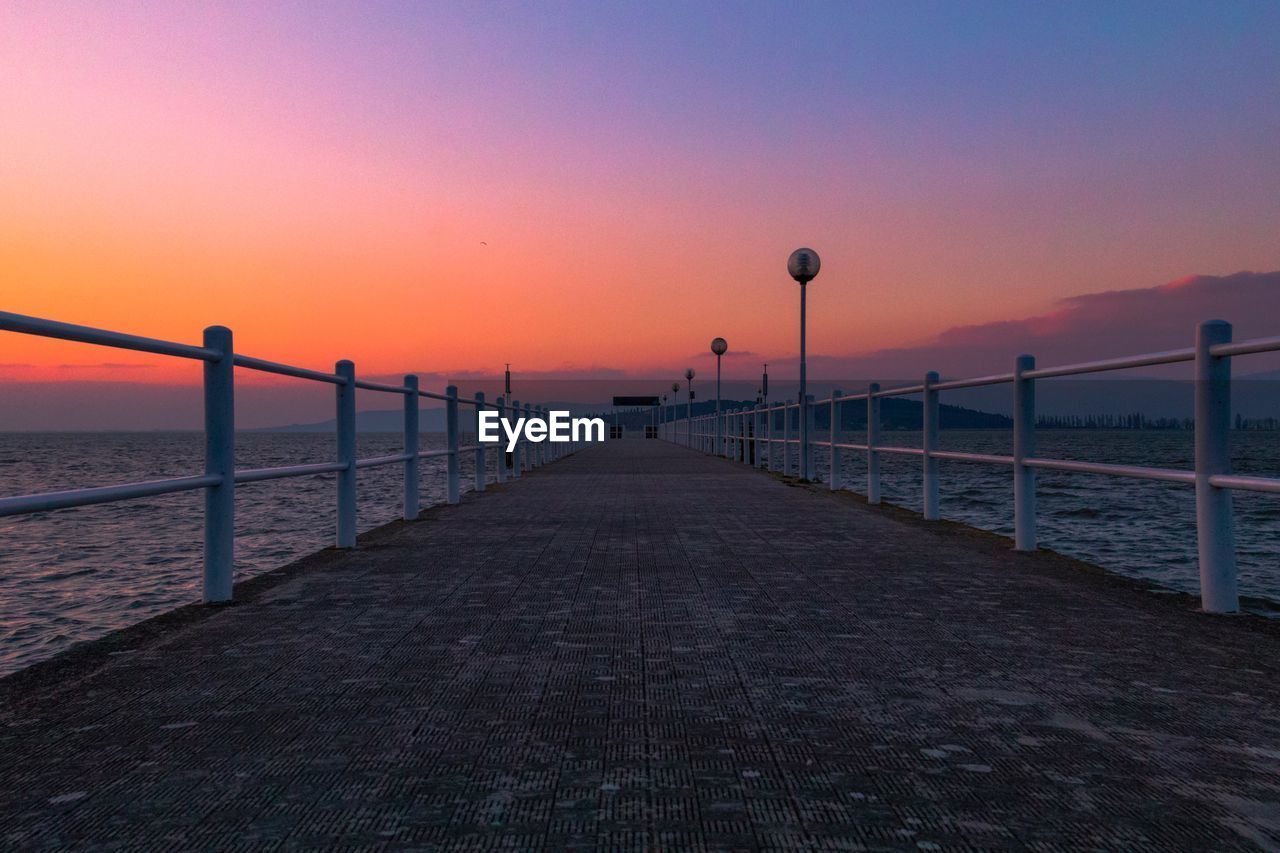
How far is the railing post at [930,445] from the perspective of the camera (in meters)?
7.82

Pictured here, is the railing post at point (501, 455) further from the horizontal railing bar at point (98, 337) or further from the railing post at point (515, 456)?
the horizontal railing bar at point (98, 337)

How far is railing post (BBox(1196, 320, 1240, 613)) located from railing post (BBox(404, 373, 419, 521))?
5676mm

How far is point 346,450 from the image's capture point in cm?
628

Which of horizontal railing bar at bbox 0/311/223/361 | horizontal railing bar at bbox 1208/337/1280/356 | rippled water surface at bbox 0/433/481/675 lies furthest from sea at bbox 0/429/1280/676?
horizontal railing bar at bbox 0/311/223/361

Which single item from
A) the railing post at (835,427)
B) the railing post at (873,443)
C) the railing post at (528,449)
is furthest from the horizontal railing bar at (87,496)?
the railing post at (528,449)

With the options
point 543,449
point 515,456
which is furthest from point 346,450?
point 543,449

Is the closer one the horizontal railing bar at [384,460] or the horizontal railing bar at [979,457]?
the horizontal railing bar at [979,457]

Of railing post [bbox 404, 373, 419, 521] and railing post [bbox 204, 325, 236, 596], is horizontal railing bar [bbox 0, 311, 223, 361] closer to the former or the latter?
railing post [bbox 204, 325, 236, 596]

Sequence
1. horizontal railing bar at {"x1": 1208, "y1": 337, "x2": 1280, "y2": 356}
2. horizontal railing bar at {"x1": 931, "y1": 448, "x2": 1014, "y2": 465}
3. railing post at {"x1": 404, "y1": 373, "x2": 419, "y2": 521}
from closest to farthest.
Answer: horizontal railing bar at {"x1": 1208, "y1": 337, "x2": 1280, "y2": 356} < horizontal railing bar at {"x1": 931, "y1": 448, "x2": 1014, "y2": 465} < railing post at {"x1": 404, "y1": 373, "x2": 419, "y2": 521}

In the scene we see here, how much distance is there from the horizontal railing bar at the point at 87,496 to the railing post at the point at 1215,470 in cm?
415

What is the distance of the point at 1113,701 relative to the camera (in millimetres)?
2730

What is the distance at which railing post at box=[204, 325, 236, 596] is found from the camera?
4.41m

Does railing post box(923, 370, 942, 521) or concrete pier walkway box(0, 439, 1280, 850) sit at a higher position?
railing post box(923, 370, 942, 521)

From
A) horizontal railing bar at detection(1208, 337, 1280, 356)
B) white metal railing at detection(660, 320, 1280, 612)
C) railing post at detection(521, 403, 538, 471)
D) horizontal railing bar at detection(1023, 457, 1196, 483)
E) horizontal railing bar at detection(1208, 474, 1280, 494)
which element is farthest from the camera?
railing post at detection(521, 403, 538, 471)
